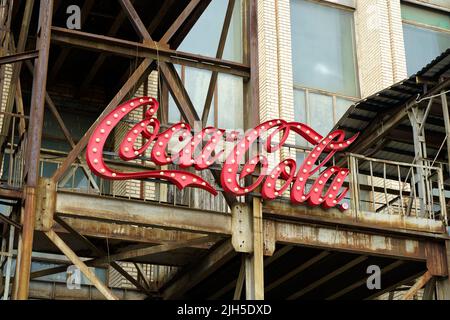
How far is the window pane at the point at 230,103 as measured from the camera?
981 inches

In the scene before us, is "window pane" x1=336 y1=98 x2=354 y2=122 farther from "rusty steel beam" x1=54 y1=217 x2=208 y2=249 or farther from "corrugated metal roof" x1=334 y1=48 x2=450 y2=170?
"rusty steel beam" x1=54 y1=217 x2=208 y2=249

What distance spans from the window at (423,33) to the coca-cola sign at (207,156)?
11977mm

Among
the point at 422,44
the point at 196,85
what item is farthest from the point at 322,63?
the point at 196,85

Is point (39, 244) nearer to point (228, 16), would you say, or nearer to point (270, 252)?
point (270, 252)

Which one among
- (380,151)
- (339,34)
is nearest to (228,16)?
(380,151)

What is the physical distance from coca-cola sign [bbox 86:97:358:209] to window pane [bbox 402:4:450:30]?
41.9 ft

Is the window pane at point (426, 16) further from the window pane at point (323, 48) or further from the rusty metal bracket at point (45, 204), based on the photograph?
the rusty metal bracket at point (45, 204)

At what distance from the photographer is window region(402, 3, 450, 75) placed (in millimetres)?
28078

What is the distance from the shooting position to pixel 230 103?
25219mm

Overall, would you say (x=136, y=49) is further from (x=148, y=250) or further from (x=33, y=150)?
(x=148, y=250)

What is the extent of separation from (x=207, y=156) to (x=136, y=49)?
2424 millimetres

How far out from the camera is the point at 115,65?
21.8 meters

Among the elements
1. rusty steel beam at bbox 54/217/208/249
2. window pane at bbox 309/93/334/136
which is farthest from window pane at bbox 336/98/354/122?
rusty steel beam at bbox 54/217/208/249
